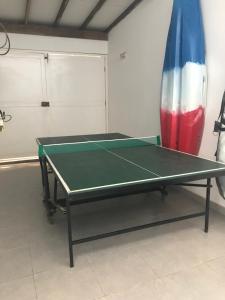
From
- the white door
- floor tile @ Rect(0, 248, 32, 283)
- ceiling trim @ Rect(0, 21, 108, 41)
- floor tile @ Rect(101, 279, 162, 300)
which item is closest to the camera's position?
floor tile @ Rect(101, 279, 162, 300)

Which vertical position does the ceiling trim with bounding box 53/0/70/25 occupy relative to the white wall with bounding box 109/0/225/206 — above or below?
above

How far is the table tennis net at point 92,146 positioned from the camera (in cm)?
280

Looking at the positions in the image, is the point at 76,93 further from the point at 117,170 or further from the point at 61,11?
the point at 117,170

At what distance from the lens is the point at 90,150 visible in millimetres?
2900

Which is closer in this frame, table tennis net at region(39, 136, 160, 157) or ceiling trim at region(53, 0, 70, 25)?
table tennis net at region(39, 136, 160, 157)

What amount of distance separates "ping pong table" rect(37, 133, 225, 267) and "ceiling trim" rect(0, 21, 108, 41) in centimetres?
316

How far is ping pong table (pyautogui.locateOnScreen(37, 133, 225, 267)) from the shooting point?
Answer: 1.75 metres

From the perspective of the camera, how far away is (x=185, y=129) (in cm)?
286

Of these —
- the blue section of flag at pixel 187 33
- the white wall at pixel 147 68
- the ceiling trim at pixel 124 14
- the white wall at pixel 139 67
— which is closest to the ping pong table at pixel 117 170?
the white wall at pixel 147 68

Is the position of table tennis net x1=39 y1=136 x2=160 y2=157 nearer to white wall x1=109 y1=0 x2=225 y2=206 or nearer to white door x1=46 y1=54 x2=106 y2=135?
white wall x1=109 y1=0 x2=225 y2=206

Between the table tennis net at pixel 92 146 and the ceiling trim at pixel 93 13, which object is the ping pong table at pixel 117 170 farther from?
the ceiling trim at pixel 93 13

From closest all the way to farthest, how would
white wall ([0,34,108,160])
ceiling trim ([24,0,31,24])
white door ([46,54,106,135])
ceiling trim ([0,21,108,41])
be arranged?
ceiling trim ([24,0,31,24])
ceiling trim ([0,21,108,41])
white wall ([0,34,108,160])
white door ([46,54,106,135])

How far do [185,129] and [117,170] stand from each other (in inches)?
47.2

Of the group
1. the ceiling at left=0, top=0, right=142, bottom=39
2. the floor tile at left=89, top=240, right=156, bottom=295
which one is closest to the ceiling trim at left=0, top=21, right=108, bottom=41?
the ceiling at left=0, top=0, right=142, bottom=39
